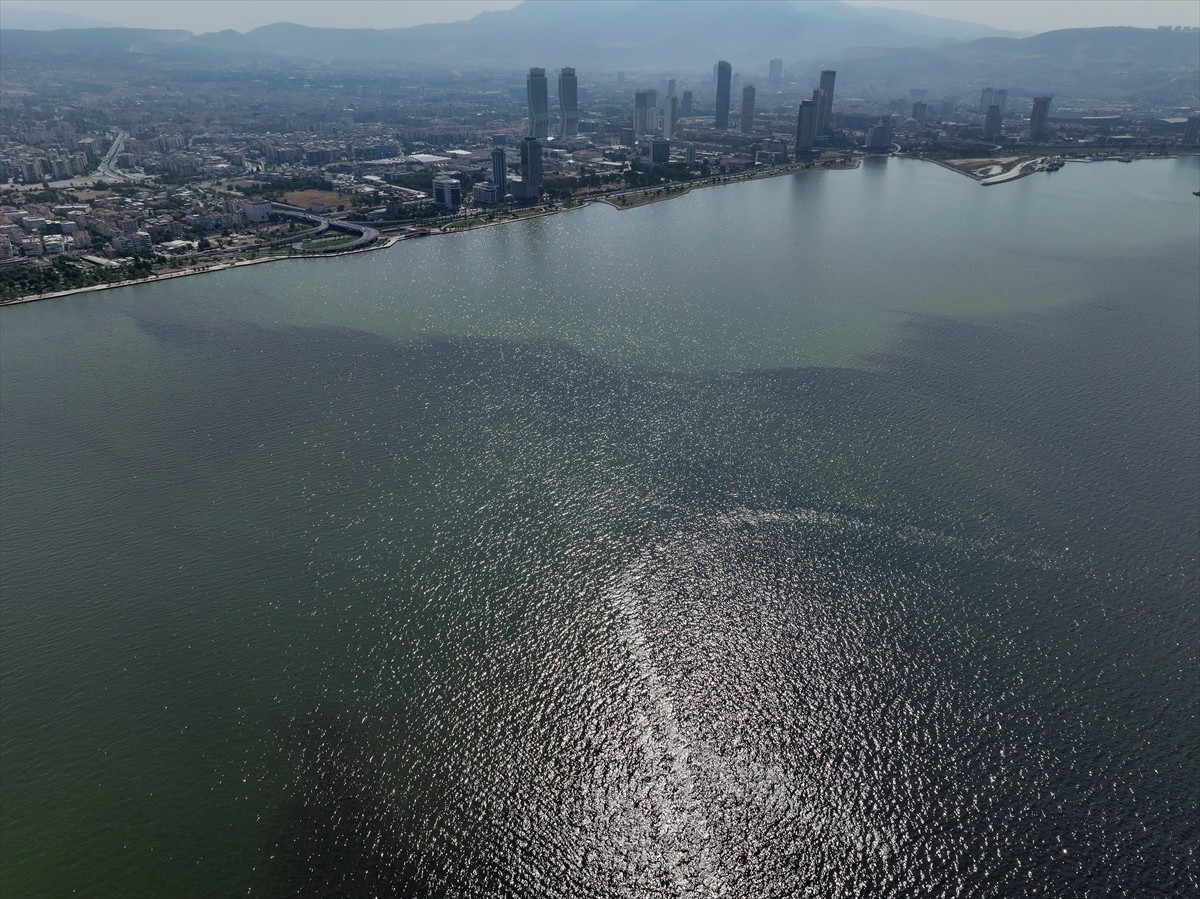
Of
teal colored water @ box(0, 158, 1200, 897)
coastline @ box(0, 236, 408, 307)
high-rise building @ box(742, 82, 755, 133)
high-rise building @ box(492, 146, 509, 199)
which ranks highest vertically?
high-rise building @ box(742, 82, 755, 133)

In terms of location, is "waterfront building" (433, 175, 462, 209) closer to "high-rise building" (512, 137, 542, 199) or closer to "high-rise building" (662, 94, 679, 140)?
"high-rise building" (512, 137, 542, 199)

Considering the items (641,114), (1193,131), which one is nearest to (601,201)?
(641,114)

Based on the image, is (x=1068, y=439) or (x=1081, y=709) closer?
(x=1081, y=709)

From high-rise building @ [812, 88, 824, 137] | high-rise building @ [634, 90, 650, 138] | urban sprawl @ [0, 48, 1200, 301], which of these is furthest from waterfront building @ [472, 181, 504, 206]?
high-rise building @ [812, 88, 824, 137]

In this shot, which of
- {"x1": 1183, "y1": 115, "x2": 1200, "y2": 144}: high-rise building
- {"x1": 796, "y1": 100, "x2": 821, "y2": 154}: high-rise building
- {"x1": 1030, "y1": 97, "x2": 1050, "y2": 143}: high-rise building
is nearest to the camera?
{"x1": 796, "y1": 100, "x2": 821, "y2": 154}: high-rise building

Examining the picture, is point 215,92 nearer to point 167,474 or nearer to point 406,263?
point 406,263

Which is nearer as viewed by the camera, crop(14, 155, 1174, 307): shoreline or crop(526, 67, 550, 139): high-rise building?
crop(14, 155, 1174, 307): shoreline

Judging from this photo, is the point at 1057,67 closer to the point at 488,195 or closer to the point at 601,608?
the point at 488,195

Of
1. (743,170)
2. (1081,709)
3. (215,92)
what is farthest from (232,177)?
(215,92)
